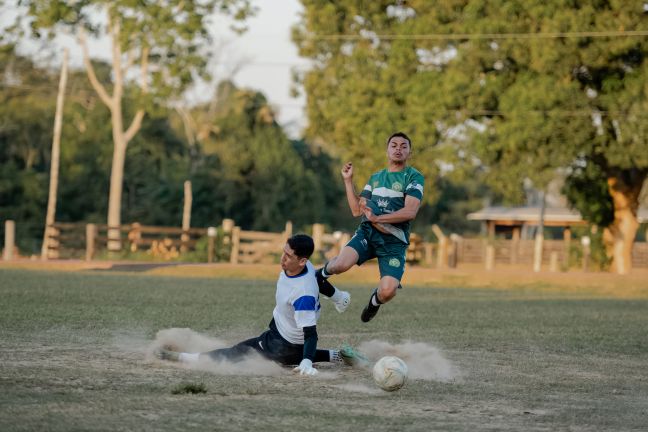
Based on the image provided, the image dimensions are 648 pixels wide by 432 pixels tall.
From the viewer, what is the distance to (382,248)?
10562 millimetres

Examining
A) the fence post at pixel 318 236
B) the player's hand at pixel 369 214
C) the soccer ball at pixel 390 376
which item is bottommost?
the fence post at pixel 318 236

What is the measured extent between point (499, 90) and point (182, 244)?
1330 centimetres

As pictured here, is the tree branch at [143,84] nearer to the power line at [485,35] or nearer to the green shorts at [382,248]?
the power line at [485,35]

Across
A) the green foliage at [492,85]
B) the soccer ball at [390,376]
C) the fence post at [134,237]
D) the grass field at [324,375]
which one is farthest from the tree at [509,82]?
the soccer ball at [390,376]

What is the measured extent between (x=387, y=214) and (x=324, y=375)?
1.98 m

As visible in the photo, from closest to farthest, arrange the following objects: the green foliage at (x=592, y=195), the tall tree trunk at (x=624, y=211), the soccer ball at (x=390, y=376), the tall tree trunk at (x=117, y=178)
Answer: the soccer ball at (x=390, y=376), the tall tree trunk at (x=624, y=211), the green foliage at (x=592, y=195), the tall tree trunk at (x=117, y=178)

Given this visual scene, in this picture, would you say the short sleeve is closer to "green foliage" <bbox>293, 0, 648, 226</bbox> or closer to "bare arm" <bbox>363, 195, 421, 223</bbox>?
"bare arm" <bbox>363, 195, 421, 223</bbox>

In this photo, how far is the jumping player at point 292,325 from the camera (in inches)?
348

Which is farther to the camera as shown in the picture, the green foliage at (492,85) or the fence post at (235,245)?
the fence post at (235,245)

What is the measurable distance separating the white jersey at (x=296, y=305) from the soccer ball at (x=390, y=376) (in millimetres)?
1018

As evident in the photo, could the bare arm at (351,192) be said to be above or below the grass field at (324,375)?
above

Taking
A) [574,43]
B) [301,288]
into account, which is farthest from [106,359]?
[574,43]

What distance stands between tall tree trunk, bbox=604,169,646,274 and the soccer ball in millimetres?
34326

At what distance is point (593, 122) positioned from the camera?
38.9 metres
